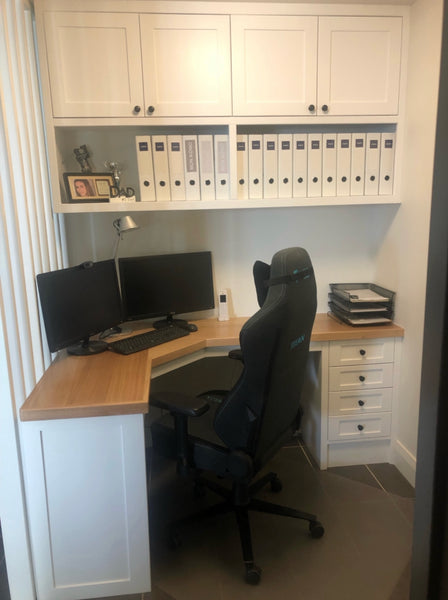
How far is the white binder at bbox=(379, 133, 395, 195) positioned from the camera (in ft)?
7.84

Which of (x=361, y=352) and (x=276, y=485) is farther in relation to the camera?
(x=361, y=352)

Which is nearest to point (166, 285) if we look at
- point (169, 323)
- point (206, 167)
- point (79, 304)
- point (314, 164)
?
point (169, 323)

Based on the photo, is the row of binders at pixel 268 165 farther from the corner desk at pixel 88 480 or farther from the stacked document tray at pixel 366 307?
the corner desk at pixel 88 480

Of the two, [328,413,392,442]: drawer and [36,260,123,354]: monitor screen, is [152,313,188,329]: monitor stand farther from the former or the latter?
[328,413,392,442]: drawer

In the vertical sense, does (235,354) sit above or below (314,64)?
below

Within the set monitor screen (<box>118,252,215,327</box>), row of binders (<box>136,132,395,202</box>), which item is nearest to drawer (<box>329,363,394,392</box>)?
monitor screen (<box>118,252,215,327</box>)

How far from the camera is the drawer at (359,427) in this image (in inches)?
98.7

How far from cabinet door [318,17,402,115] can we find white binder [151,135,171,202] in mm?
837

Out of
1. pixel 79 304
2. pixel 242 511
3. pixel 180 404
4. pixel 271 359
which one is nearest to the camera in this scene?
pixel 271 359

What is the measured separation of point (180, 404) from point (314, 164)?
4.83ft

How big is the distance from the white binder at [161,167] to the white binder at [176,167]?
2 cm

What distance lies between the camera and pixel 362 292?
2.66 meters

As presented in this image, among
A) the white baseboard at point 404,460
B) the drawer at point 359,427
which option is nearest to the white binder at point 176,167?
the drawer at point 359,427

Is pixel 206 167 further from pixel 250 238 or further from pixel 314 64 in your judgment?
pixel 314 64
